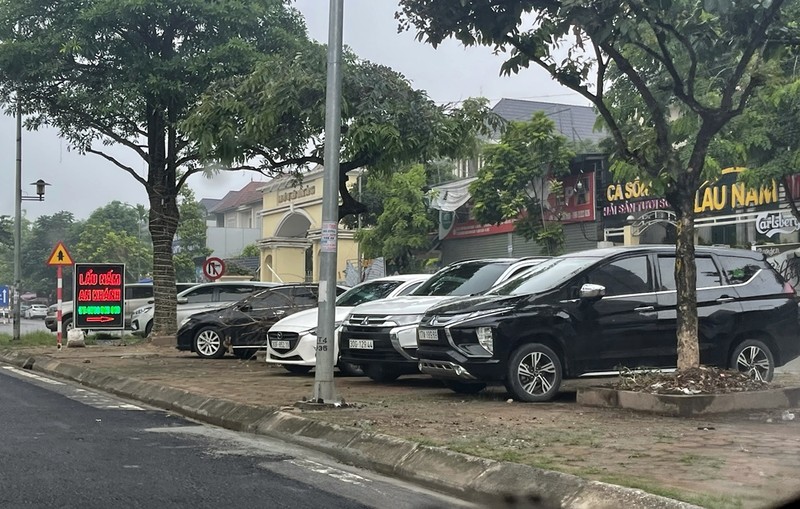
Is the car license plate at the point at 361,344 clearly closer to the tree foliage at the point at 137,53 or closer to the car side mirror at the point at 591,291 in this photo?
the car side mirror at the point at 591,291

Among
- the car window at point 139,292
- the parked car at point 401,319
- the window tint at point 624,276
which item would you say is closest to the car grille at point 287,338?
the parked car at point 401,319

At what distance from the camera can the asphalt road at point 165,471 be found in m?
5.84

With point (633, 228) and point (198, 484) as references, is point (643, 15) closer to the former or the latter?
point (198, 484)

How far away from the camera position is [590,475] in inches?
233

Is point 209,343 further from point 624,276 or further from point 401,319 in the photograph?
point 624,276

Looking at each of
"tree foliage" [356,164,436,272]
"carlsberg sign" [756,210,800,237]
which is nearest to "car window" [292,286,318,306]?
"carlsberg sign" [756,210,800,237]

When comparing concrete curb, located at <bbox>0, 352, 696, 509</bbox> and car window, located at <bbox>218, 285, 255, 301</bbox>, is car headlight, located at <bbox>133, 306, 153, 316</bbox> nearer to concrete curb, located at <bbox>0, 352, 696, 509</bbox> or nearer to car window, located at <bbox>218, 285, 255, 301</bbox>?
car window, located at <bbox>218, 285, 255, 301</bbox>

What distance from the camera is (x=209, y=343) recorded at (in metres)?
18.1

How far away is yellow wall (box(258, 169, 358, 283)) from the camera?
4141 cm

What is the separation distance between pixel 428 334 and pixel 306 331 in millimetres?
3497

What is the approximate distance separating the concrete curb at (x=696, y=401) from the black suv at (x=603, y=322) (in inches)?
29.8

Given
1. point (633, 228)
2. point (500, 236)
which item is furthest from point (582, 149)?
point (633, 228)

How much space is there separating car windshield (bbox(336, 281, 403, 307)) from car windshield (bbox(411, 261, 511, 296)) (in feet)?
3.83

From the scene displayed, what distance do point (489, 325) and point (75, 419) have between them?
4439mm
